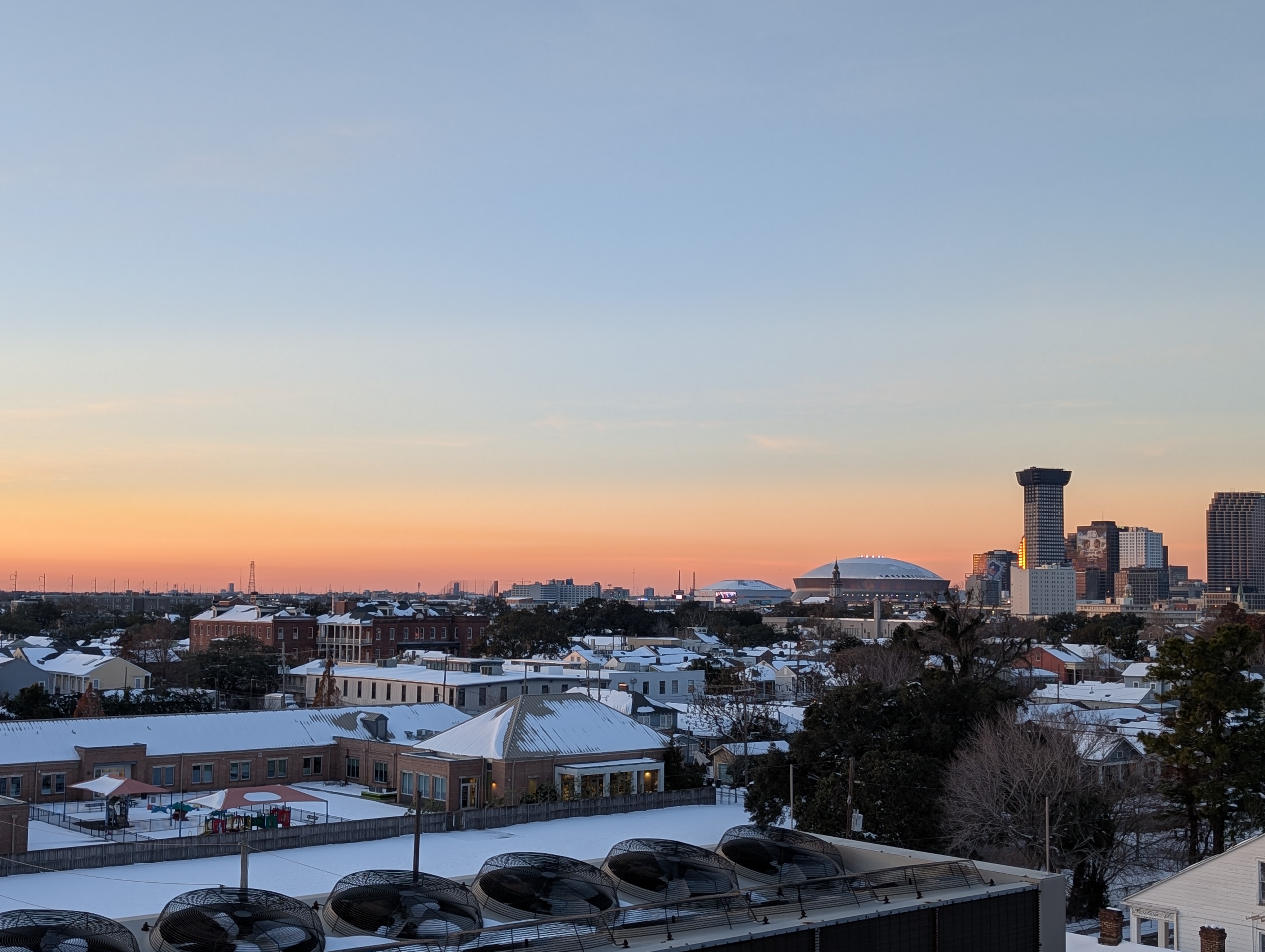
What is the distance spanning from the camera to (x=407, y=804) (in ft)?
160

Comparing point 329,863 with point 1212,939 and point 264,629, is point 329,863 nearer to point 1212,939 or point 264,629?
point 1212,939

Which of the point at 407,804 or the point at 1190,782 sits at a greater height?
the point at 1190,782

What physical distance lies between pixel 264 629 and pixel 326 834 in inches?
3435

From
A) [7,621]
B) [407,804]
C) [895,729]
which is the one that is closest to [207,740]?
[407,804]

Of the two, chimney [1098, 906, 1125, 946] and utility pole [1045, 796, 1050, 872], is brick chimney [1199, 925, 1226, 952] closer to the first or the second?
chimney [1098, 906, 1125, 946]

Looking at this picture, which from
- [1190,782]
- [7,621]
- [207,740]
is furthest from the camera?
[7,621]

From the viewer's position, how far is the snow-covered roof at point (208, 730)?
4816 cm

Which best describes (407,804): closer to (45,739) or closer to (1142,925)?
(45,739)

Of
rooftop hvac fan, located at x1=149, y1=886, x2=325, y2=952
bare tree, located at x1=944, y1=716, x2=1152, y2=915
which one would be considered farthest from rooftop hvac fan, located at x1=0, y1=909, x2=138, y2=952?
bare tree, located at x1=944, y1=716, x2=1152, y2=915

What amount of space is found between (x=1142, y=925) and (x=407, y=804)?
27258 mm

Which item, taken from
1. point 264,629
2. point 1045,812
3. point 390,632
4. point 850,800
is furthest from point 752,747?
point 264,629

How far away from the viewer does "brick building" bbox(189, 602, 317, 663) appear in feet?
399

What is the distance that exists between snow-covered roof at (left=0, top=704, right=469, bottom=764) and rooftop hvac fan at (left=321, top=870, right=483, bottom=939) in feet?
115

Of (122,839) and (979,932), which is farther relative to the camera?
(122,839)
